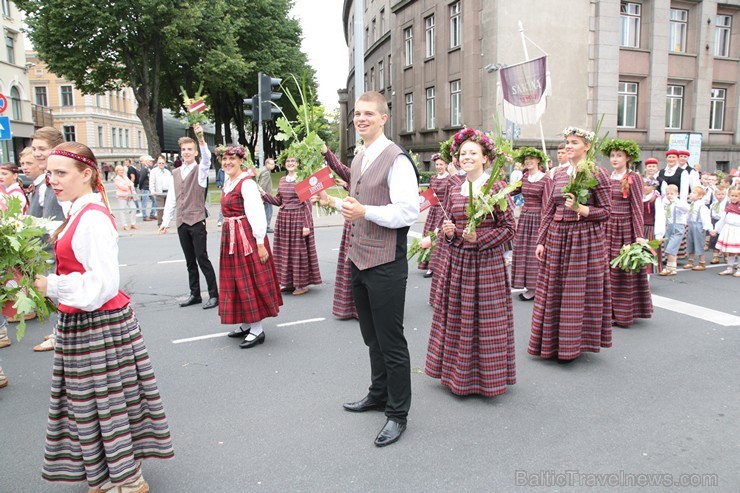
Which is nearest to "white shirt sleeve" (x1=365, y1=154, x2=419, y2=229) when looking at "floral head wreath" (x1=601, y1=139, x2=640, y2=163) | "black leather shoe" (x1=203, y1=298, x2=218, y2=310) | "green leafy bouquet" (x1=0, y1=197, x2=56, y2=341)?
"green leafy bouquet" (x1=0, y1=197, x2=56, y2=341)

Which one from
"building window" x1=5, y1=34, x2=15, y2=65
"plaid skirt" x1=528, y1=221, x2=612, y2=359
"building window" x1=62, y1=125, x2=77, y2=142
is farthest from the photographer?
"building window" x1=62, y1=125, x2=77, y2=142

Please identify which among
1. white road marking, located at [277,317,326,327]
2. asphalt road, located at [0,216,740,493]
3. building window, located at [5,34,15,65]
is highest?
building window, located at [5,34,15,65]

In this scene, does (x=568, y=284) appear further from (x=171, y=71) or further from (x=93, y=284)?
(x=171, y=71)

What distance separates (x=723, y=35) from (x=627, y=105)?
7261mm

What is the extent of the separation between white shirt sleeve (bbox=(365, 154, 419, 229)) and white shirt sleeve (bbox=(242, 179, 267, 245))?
7.78 ft

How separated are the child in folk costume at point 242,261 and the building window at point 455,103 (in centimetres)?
2093

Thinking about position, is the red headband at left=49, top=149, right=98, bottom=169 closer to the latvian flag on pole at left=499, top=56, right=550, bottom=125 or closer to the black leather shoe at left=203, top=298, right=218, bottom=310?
the black leather shoe at left=203, top=298, right=218, bottom=310

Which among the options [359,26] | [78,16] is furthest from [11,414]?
[78,16]

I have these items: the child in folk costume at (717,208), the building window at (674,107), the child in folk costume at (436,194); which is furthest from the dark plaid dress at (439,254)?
the building window at (674,107)

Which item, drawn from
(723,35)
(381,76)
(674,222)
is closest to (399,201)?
(674,222)

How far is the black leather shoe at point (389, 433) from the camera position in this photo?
361 cm

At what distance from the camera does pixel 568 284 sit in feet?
16.4

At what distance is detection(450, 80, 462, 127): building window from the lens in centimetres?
2547

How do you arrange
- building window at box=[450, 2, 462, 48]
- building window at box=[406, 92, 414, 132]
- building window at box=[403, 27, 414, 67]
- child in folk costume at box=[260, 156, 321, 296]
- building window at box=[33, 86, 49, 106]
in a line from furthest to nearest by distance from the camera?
1. building window at box=[33, 86, 49, 106]
2. building window at box=[406, 92, 414, 132]
3. building window at box=[403, 27, 414, 67]
4. building window at box=[450, 2, 462, 48]
5. child in folk costume at box=[260, 156, 321, 296]
